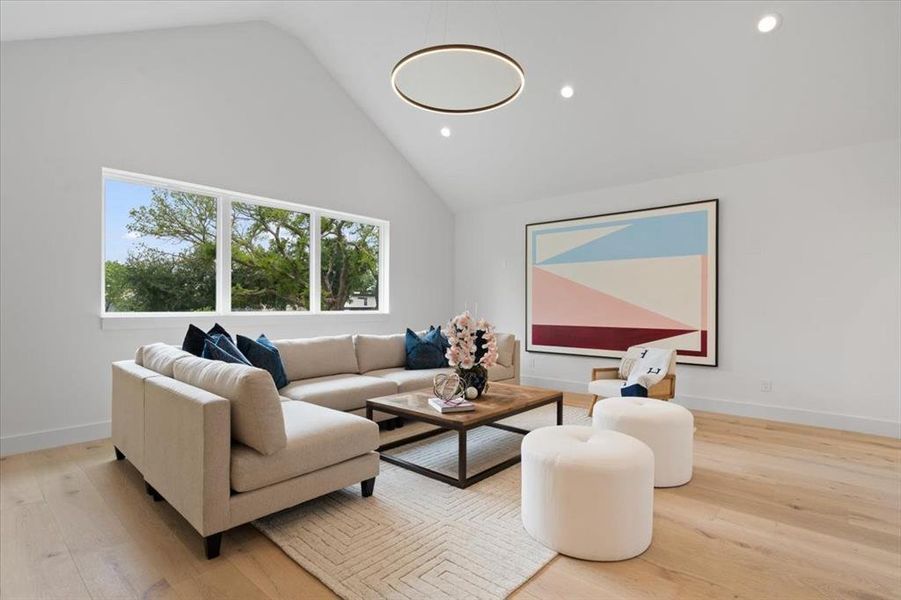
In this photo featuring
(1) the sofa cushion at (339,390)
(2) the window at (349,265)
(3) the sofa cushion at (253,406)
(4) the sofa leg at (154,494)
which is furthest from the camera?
(2) the window at (349,265)

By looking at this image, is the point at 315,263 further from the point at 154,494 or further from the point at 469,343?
the point at 154,494

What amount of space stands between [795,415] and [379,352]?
13.3 feet

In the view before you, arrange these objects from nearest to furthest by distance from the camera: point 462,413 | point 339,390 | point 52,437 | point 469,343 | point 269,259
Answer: point 462,413, point 469,343, point 52,437, point 339,390, point 269,259

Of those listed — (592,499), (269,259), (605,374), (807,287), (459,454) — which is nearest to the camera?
(592,499)

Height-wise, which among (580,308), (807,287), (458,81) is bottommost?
(580,308)

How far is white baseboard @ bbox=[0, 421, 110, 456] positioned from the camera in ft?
11.0

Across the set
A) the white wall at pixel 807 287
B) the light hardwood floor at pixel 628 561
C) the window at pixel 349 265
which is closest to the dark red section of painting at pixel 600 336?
the white wall at pixel 807 287

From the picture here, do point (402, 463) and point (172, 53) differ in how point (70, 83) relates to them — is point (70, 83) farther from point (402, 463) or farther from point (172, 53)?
point (402, 463)

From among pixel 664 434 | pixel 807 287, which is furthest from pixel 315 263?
pixel 807 287

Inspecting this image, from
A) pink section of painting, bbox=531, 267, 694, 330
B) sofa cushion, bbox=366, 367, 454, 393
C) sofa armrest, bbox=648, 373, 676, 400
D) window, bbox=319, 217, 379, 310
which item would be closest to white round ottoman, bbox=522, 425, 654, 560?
sofa armrest, bbox=648, 373, 676, 400

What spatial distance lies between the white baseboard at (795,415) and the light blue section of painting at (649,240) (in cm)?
158

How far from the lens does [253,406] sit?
2.09 metres

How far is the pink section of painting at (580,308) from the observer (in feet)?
16.9

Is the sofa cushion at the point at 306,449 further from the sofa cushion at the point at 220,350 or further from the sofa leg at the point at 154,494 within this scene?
the sofa leg at the point at 154,494
